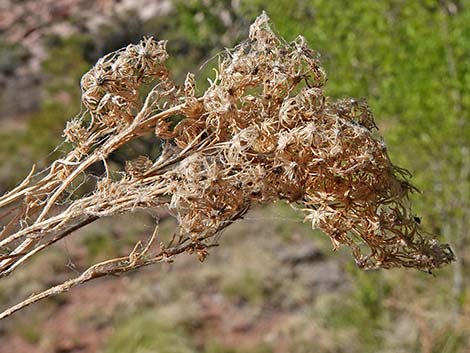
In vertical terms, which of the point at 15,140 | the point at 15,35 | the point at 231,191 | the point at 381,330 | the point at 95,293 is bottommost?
the point at 231,191

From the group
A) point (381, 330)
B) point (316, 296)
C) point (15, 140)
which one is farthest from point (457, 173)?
point (15, 140)

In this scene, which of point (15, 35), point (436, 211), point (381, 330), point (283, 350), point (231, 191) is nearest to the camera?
point (231, 191)

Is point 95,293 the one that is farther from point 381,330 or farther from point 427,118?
point 427,118

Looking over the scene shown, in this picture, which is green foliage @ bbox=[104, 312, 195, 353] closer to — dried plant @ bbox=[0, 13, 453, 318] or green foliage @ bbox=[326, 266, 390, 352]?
green foliage @ bbox=[326, 266, 390, 352]

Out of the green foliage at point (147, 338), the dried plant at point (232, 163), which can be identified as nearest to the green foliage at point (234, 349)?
the green foliage at point (147, 338)

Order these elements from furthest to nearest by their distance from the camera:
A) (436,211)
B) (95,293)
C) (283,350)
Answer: (95,293) → (283,350) → (436,211)

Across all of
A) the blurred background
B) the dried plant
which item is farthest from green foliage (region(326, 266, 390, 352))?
the dried plant

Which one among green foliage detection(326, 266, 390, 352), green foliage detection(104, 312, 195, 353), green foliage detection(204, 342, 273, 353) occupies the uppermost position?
green foliage detection(104, 312, 195, 353)
